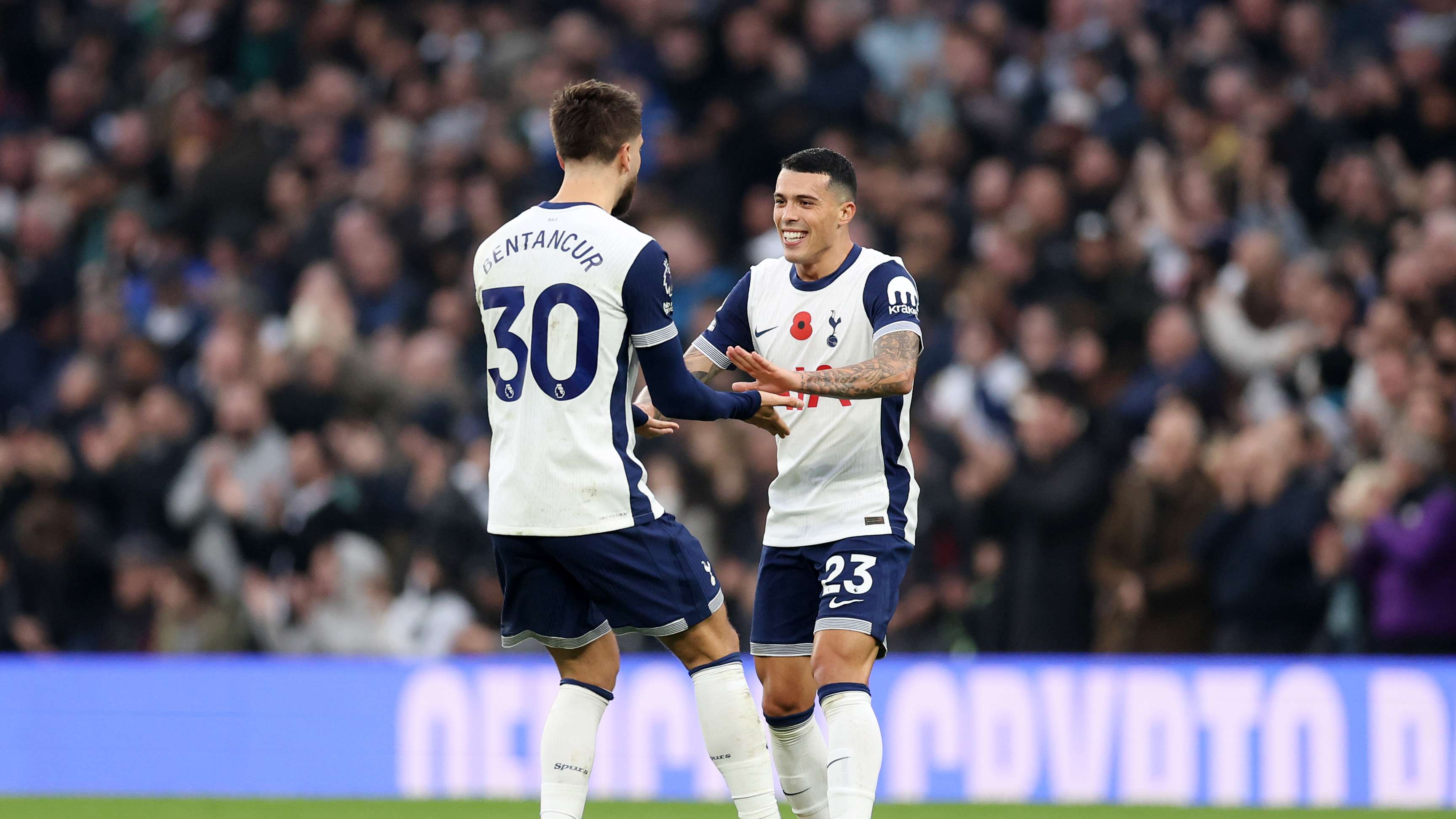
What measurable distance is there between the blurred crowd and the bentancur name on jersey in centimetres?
553

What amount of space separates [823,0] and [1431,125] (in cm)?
443

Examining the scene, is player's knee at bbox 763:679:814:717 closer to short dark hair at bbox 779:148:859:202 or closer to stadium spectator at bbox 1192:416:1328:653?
short dark hair at bbox 779:148:859:202

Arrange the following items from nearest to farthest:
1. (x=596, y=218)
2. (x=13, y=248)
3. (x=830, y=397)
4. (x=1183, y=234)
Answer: (x=596, y=218) → (x=830, y=397) → (x=1183, y=234) → (x=13, y=248)

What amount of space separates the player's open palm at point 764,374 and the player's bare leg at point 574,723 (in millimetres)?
926

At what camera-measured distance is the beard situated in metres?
6.21

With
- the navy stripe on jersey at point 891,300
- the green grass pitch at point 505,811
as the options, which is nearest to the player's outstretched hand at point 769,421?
the navy stripe on jersey at point 891,300

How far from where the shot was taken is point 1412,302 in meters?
11.4

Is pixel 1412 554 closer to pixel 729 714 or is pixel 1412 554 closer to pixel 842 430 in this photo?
pixel 842 430

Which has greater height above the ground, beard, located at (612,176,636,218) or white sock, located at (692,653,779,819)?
beard, located at (612,176,636,218)

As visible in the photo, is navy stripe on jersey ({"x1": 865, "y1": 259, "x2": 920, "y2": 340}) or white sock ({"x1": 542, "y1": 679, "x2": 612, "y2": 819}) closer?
white sock ({"x1": 542, "y1": 679, "x2": 612, "y2": 819})

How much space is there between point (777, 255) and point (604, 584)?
7.39 metres

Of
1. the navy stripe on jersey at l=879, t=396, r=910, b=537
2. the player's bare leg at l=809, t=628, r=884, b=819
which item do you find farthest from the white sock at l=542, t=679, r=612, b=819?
the navy stripe on jersey at l=879, t=396, r=910, b=537

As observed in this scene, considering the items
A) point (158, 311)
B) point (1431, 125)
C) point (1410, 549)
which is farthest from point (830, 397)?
point (158, 311)

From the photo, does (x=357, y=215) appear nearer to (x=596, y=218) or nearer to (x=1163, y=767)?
(x=1163, y=767)
